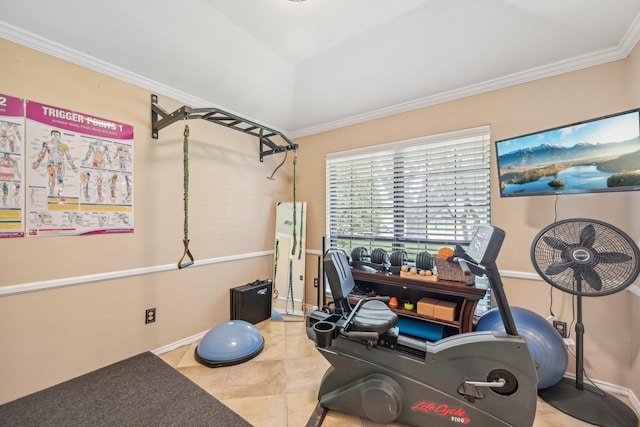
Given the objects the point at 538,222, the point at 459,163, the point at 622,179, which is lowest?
the point at 538,222

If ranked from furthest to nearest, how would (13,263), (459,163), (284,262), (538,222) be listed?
1. (284,262)
2. (459,163)
3. (538,222)
4. (13,263)

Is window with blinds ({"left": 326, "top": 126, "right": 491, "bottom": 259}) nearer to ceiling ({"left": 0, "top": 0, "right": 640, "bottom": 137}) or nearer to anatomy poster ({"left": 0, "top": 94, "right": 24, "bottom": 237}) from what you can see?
ceiling ({"left": 0, "top": 0, "right": 640, "bottom": 137})

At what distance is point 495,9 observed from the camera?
67.8 inches

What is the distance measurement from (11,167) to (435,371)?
116 inches

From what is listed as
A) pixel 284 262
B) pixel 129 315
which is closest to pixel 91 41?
pixel 129 315

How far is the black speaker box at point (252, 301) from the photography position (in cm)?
280

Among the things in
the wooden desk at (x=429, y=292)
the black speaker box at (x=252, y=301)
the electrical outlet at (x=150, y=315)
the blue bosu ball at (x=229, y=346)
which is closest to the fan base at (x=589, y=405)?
the wooden desk at (x=429, y=292)

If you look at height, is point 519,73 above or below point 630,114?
above

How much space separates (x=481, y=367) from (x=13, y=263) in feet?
9.69

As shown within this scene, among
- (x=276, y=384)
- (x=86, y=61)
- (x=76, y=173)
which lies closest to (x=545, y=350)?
(x=276, y=384)

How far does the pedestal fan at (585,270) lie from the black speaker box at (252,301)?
8.44 feet

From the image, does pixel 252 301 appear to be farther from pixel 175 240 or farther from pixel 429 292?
pixel 429 292

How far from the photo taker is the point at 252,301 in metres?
2.90

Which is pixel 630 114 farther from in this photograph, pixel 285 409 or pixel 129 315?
pixel 129 315
